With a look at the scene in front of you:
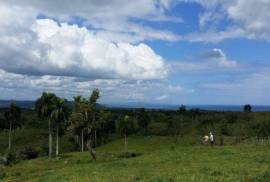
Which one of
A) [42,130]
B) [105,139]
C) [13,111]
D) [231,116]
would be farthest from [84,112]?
[231,116]

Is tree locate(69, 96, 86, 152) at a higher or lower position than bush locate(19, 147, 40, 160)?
higher

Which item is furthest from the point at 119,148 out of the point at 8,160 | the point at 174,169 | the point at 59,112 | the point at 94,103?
the point at 174,169

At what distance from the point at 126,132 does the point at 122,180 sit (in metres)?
85.6

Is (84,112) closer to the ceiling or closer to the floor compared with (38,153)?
closer to the ceiling

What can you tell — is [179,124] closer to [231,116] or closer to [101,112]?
[231,116]

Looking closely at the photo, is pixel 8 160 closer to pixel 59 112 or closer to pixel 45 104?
pixel 59 112

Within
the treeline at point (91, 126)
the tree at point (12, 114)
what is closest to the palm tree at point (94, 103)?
the treeline at point (91, 126)

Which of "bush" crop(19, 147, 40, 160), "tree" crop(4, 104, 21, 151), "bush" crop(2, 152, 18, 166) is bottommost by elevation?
"bush" crop(19, 147, 40, 160)

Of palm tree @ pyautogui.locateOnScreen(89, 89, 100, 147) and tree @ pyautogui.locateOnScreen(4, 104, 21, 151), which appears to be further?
tree @ pyautogui.locateOnScreen(4, 104, 21, 151)

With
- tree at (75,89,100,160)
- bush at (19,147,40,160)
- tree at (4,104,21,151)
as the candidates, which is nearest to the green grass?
tree at (75,89,100,160)

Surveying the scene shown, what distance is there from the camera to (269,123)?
125812mm

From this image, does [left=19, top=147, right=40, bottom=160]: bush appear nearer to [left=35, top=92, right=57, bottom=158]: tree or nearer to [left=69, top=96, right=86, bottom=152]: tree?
[left=35, top=92, right=57, bottom=158]: tree

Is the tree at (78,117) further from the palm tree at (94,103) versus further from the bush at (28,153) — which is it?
the bush at (28,153)

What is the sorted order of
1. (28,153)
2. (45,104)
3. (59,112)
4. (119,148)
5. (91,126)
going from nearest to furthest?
(91,126), (28,153), (59,112), (45,104), (119,148)
